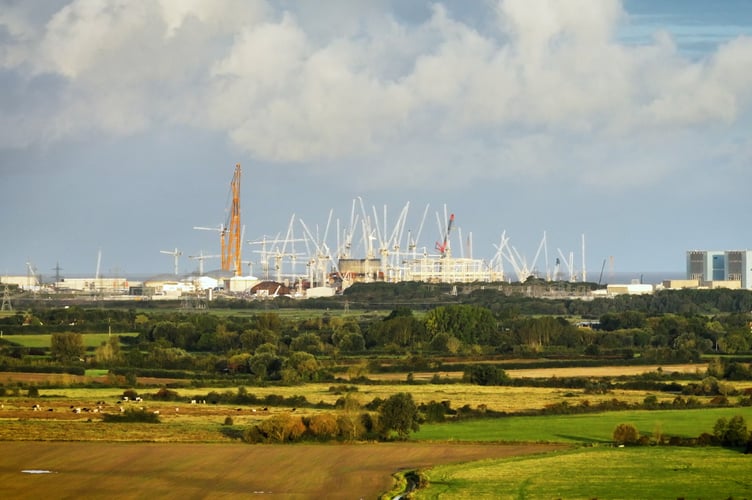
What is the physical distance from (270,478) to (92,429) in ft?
33.7

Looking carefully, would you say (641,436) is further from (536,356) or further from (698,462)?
(536,356)

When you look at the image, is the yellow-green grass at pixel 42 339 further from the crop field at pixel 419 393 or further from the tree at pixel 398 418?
the tree at pixel 398 418

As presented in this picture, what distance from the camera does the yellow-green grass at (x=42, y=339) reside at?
79312 millimetres

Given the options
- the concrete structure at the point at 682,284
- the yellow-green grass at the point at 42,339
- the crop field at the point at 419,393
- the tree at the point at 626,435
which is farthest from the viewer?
the concrete structure at the point at 682,284

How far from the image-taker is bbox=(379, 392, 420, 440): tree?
38938 mm

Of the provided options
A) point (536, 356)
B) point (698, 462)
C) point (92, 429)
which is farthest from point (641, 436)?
point (536, 356)

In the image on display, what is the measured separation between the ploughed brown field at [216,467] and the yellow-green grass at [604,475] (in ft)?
4.70

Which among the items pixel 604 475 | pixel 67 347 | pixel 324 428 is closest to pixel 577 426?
pixel 324 428

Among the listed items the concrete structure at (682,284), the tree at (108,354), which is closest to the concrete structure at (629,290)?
the concrete structure at (682,284)

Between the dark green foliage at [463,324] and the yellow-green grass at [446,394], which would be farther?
the dark green foliage at [463,324]

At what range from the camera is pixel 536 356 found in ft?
244

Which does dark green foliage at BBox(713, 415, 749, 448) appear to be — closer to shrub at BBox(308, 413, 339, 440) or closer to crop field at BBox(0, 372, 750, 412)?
crop field at BBox(0, 372, 750, 412)

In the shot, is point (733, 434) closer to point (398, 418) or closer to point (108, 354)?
point (398, 418)

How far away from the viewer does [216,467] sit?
3238 centimetres
